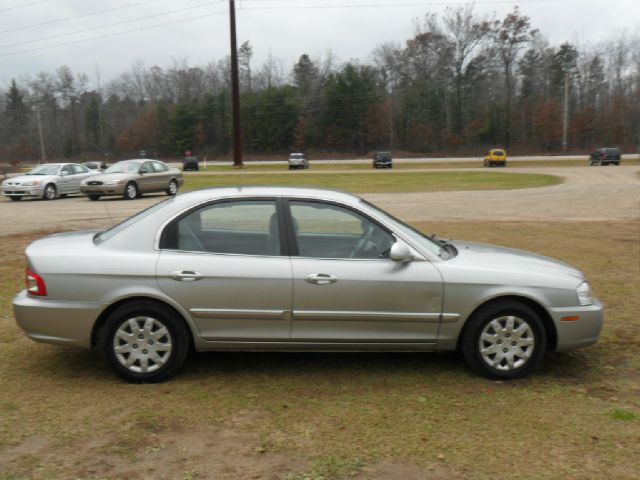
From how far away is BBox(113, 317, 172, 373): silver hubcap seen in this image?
14.7 feet

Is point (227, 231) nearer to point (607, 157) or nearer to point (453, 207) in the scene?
point (453, 207)

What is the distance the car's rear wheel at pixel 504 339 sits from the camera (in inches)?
182

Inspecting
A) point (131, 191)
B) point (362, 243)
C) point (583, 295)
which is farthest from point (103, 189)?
point (583, 295)

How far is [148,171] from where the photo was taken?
23094mm

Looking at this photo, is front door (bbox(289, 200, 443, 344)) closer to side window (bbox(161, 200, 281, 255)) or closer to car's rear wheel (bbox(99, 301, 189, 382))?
side window (bbox(161, 200, 281, 255))

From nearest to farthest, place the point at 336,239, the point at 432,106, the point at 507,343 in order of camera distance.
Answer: the point at 507,343
the point at 336,239
the point at 432,106

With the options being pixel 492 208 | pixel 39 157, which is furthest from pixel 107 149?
pixel 492 208

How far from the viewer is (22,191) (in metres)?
22.6


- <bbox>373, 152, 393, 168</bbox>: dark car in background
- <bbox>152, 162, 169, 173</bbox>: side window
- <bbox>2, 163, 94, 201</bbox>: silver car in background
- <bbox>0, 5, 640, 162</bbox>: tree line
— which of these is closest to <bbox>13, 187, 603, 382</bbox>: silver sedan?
<bbox>152, 162, 169, 173</bbox>: side window

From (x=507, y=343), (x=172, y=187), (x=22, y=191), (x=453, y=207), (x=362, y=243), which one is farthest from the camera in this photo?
A: (x=172, y=187)

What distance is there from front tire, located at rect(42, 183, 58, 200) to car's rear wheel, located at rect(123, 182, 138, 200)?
328 centimetres

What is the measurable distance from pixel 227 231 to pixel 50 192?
2079 cm

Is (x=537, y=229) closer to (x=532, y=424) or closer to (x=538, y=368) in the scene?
(x=538, y=368)

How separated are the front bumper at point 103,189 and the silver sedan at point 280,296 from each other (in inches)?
706
